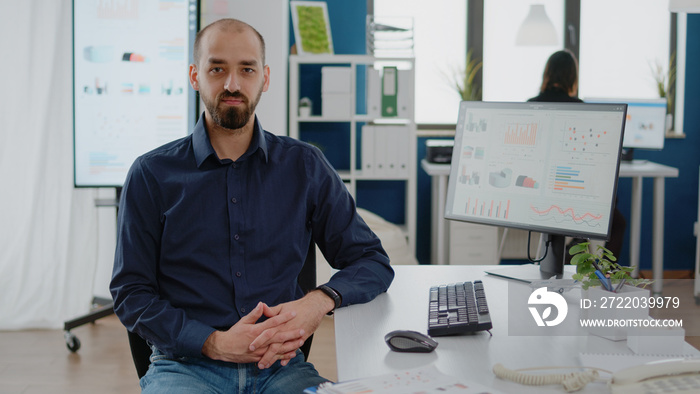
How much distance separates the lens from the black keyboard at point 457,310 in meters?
1.35

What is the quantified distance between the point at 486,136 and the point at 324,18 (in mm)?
2858

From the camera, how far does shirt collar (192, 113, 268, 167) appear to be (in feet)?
5.53

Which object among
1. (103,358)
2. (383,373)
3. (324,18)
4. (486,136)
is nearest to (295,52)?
(324,18)

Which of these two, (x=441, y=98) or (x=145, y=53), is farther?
(x=441, y=98)

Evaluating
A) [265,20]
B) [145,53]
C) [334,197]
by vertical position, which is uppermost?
[265,20]

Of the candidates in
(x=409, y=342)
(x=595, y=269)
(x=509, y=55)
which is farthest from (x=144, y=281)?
(x=509, y=55)

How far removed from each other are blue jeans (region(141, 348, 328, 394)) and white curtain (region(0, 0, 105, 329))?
2.41 metres

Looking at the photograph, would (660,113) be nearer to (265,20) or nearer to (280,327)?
(265,20)

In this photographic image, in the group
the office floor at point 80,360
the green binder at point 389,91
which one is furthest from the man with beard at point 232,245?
the green binder at point 389,91

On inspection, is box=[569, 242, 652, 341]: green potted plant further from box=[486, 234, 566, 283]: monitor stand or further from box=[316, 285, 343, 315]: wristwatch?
box=[316, 285, 343, 315]: wristwatch

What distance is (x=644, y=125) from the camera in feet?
15.1

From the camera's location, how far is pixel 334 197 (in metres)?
1.76

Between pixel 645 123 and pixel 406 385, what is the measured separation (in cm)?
406

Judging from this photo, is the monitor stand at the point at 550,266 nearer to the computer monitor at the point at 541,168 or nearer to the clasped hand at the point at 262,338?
the computer monitor at the point at 541,168
